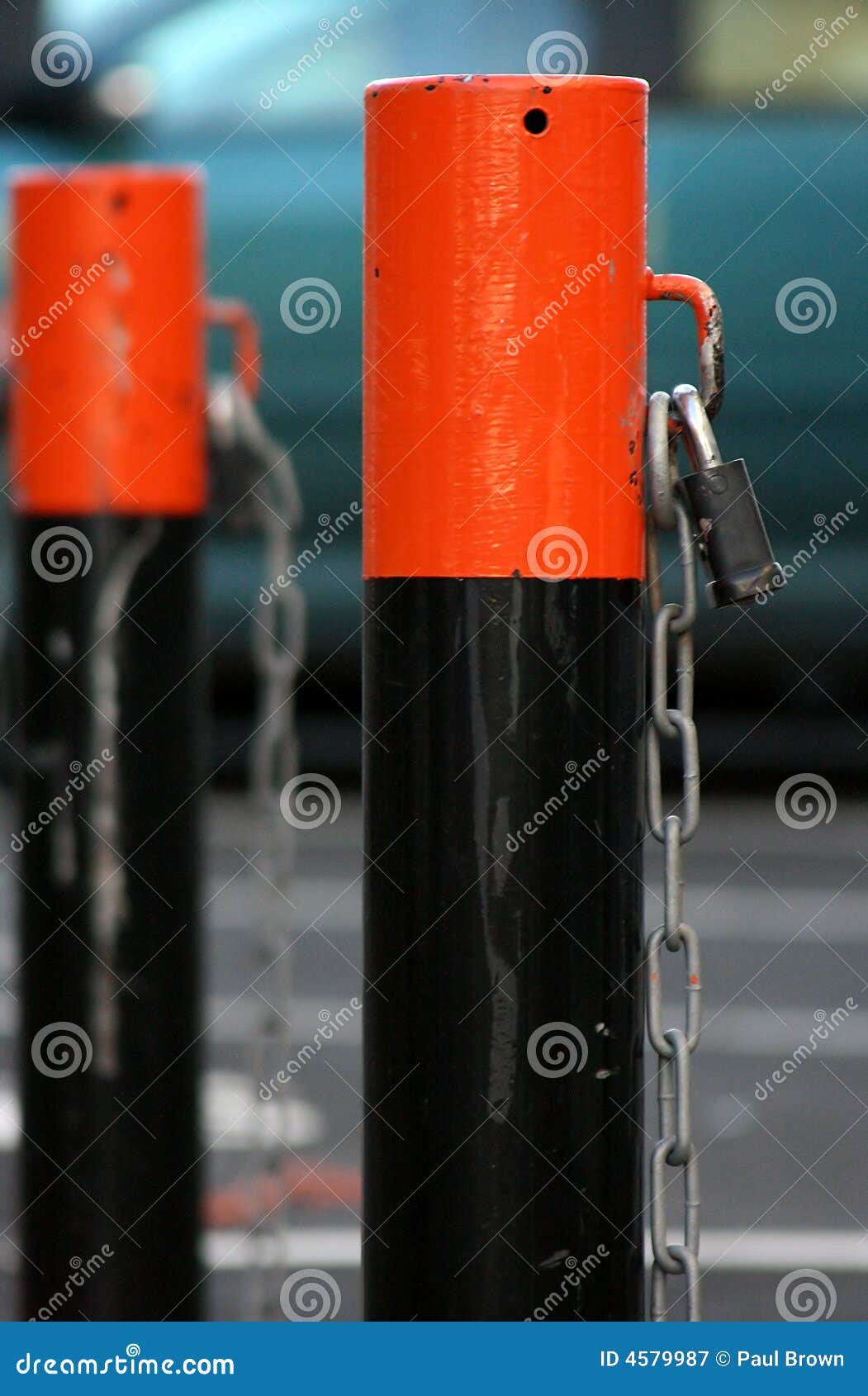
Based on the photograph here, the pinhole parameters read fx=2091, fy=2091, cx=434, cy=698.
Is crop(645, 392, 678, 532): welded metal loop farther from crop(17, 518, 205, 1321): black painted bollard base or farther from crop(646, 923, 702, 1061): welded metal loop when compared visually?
crop(17, 518, 205, 1321): black painted bollard base

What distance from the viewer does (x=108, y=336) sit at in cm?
227

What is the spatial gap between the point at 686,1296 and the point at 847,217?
21.4 ft

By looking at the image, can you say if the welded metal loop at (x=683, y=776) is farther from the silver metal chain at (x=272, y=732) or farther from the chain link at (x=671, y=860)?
the silver metal chain at (x=272, y=732)

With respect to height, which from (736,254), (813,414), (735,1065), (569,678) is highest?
(736,254)

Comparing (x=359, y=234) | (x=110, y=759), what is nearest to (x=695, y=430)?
(x=110, y=759)

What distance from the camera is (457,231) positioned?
51.6 inches

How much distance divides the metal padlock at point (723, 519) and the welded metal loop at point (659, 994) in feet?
0.73

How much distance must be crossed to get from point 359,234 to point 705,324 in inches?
241

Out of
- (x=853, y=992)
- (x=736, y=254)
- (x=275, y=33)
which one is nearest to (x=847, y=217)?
(x=736, y=254)

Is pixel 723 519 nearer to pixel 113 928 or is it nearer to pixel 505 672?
pixel 505 672

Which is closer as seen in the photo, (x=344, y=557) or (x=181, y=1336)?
(x=181, y=1336)

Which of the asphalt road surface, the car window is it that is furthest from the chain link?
the car window

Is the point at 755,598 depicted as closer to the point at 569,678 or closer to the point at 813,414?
the point at 569,678

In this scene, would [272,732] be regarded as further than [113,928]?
Yes
